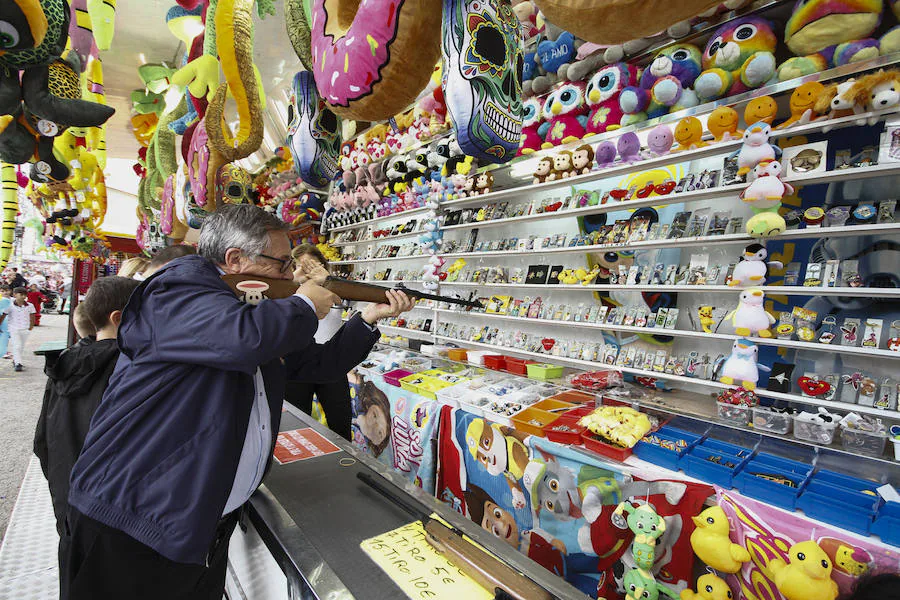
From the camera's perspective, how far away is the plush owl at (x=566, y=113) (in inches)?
107

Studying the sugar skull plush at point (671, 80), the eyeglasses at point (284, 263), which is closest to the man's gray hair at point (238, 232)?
the eyeglasses at point (284, 263)

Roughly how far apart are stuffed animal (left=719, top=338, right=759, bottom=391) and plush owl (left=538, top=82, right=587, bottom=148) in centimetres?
165

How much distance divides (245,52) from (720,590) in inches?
122

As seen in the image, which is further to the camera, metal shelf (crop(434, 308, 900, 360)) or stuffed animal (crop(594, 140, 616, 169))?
stuffed animal (crop(594, 140, 616, 169))

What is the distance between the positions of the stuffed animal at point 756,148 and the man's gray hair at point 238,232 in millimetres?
2097

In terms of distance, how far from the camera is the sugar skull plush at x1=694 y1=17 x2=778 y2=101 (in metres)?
2.00

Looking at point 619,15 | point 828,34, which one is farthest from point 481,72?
point 828,34

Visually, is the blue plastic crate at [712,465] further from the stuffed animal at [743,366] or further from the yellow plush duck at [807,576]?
the stuffed animal at [743,366]

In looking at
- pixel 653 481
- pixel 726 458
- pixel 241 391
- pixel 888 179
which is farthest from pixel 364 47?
pixel 888 179

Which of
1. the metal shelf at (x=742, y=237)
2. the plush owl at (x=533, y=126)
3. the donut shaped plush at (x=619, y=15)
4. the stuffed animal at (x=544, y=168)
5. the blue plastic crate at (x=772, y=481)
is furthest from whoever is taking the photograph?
the plush owl at (x=533, y=126)

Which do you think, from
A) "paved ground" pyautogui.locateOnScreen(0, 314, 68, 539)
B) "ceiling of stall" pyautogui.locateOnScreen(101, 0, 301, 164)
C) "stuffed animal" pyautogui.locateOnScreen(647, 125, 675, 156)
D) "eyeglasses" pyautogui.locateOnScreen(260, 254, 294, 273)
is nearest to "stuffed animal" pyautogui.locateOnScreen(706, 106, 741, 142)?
"stuffed animal" pyautogui.locateOnScreen(647, 125, 675, 156)

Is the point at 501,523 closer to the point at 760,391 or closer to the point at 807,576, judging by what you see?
the point at 807,576

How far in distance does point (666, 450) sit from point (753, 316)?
79 cm

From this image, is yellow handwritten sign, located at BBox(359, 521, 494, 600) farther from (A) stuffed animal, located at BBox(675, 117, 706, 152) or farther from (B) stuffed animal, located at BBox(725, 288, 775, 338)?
(A) stuffed animal, located at BBox(675, 117, 706, 152)
